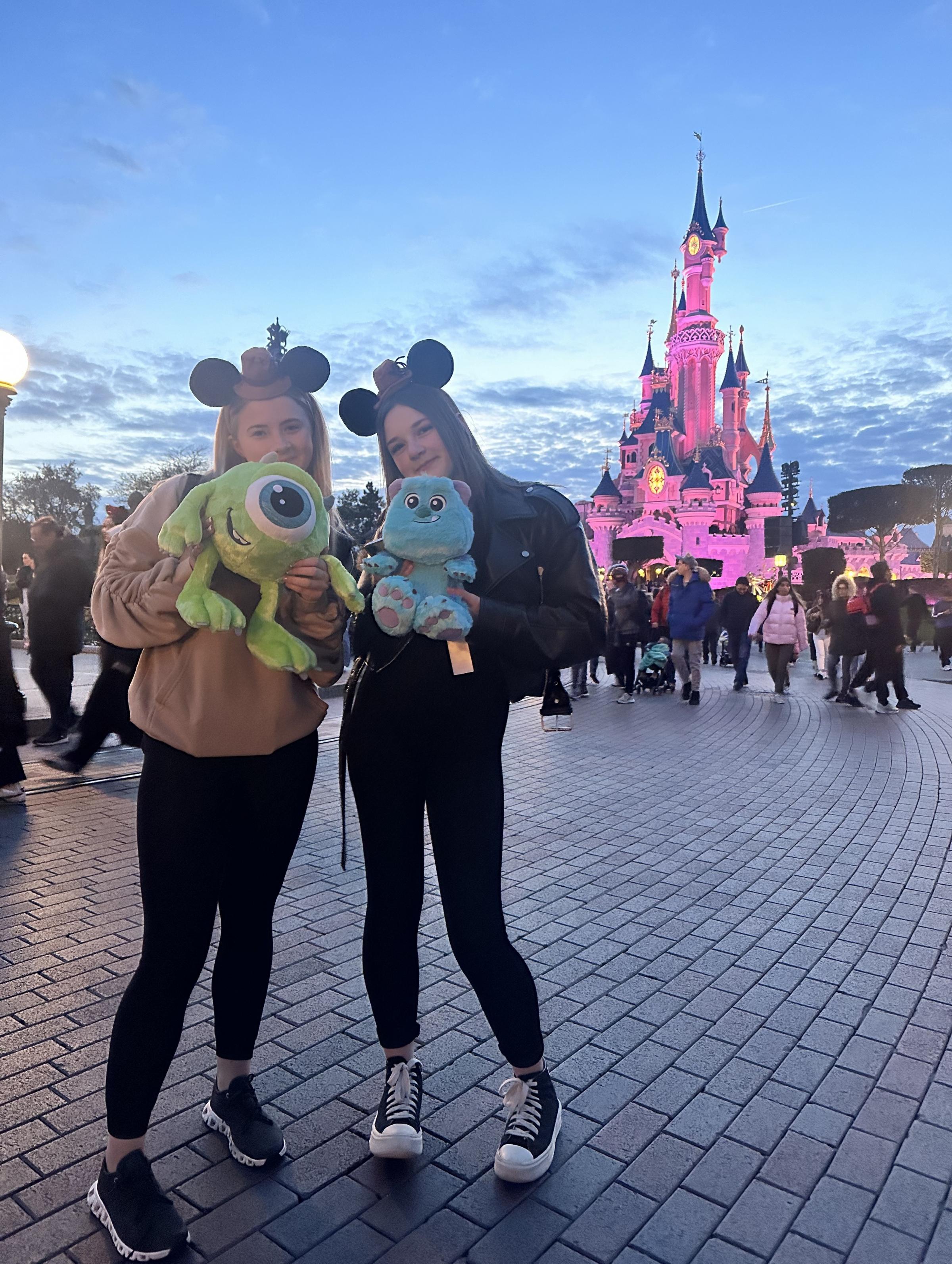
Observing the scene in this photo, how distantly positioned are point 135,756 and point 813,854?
18.9 ft

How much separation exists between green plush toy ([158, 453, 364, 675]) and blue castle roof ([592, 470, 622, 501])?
257ft

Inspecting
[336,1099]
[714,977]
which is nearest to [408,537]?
[336,1099]

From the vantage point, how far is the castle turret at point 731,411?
277 ft

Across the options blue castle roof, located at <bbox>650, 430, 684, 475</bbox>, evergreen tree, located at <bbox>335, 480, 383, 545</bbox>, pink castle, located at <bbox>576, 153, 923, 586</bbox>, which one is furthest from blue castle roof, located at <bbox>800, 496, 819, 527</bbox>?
evergreen tree, located at <bbox>335, 480, 383, 545</bbox>

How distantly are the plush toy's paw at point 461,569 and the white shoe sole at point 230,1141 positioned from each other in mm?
1650

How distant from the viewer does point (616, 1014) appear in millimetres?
3268

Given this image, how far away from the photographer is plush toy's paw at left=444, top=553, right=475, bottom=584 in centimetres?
227

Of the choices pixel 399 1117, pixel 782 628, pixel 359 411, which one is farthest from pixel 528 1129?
pixel 782 628

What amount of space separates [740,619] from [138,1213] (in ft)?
44.8

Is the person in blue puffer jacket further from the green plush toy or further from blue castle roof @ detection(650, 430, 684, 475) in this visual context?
blue castle roof @ detection(650, 430, 684, 475)

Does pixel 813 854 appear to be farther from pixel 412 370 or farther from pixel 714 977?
pixel 412 370

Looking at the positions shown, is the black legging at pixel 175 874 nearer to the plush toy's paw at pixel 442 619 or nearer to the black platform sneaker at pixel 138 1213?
the black platform sneaker at pixel 138 1213

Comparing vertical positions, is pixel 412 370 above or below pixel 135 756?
above

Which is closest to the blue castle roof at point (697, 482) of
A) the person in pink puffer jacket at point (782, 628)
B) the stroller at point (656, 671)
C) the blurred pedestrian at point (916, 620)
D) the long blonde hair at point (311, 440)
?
the blurred pedestrian at point (916, 620)
